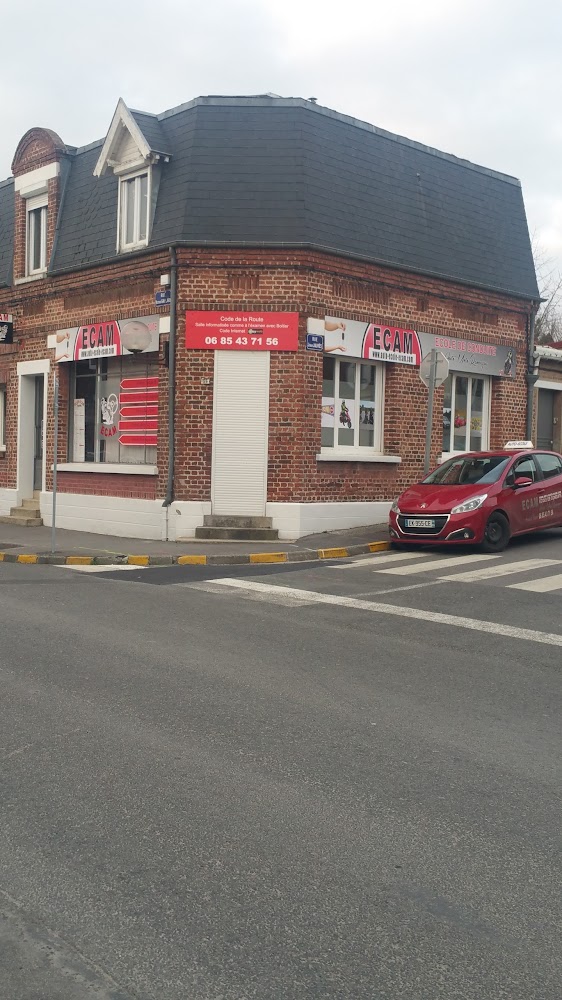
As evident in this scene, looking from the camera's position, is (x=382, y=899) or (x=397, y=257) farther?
(x=397, y=257)

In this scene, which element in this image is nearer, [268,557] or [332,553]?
[268,557]

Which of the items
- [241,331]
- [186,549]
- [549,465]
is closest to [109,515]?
[186,549]

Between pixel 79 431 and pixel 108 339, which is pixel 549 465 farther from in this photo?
pixel 79 431

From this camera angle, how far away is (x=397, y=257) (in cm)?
1788

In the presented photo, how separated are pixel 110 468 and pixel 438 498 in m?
6.77

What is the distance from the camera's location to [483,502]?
1415 cm

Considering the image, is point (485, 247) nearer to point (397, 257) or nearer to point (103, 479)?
point (397, 257)

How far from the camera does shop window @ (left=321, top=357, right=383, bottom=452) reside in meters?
17.3

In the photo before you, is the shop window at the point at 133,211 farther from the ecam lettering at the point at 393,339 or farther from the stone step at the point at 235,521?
the stone step at the point at 235,521

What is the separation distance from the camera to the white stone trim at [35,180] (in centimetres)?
1991

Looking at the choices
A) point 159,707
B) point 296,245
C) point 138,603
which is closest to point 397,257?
point 296,245

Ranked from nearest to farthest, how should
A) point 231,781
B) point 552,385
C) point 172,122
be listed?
point 231,781, point 172,122, point 552,385

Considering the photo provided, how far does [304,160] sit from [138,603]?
9.56 meters

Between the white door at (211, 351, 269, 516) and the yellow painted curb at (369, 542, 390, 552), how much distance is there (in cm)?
219
